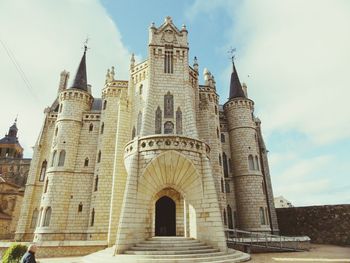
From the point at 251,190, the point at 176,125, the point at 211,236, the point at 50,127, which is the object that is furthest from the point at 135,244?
the point at 50,127

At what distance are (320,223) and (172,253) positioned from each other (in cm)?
2176

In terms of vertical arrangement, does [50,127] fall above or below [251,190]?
above

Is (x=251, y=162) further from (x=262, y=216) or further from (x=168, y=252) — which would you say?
(x=168, y=252)

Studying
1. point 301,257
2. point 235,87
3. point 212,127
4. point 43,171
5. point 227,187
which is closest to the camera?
point 301,257

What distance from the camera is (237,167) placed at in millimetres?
25125

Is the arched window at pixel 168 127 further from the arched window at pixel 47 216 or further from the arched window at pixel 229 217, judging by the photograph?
the arched window at pixel 47 216

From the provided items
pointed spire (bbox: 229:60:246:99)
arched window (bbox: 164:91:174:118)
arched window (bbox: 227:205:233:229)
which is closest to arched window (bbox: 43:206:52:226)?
arched window (bbox: 164:91:174:118)

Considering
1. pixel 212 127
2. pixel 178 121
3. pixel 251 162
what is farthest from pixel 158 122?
pixel 251 162

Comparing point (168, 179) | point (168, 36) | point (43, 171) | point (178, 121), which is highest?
point (168, 36)

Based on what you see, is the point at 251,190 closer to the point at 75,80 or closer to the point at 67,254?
the point at 67,254

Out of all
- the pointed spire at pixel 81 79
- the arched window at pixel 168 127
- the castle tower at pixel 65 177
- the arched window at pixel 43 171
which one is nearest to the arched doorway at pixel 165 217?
the arched window at pixel 168 127

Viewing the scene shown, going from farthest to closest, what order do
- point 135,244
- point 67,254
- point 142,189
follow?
1. point 67,254
2. point 142,189
3. point 135,244

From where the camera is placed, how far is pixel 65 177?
71.7 feet

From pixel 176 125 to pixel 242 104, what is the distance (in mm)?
11479
